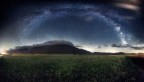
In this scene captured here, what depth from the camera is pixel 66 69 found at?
13.5ft

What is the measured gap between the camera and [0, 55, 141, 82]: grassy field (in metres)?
4.10

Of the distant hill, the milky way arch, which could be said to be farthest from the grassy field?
the milky way arch

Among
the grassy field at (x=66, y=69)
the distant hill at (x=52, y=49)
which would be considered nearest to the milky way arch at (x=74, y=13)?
the distant hill at (x=52, y=49)

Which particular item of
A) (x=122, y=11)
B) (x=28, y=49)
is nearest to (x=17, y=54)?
(x=28, y=49)

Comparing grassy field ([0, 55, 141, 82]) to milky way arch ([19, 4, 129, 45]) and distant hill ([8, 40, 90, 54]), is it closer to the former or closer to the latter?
distant hill ([8, 40, 90, 54])

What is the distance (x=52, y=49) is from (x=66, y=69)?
29 cm

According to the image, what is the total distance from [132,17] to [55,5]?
0.92 meters

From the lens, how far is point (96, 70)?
414 cm

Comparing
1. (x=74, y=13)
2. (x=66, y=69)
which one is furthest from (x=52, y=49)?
(x=74, y=13)

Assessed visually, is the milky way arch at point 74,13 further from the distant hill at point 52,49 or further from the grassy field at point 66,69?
the grassy field at point 66,69

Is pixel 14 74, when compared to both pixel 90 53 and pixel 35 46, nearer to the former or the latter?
pixel 35 46

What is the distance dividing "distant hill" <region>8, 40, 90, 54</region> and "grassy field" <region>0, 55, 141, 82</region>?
0.06m

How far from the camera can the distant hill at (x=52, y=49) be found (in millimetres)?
4180

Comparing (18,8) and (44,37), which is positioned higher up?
(18,8)
